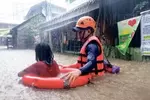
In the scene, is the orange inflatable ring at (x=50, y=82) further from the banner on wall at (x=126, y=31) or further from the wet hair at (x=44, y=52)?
the banner on wall at (x=126, y=31)

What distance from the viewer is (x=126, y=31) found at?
9648 mm

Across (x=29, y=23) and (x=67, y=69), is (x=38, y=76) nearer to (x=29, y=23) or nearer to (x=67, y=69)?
(x=67, y=69)

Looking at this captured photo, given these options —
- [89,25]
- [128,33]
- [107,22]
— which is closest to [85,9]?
[107,22]

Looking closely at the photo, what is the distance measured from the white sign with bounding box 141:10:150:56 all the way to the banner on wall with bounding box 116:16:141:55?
0.30 metres

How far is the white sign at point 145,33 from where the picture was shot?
8375mm

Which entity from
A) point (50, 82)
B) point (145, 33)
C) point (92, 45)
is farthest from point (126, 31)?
point (50, 82)

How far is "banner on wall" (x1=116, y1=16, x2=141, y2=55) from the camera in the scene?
9.09 m

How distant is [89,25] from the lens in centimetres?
491

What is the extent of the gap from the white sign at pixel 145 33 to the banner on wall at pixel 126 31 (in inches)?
11.8

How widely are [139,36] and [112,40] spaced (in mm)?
1903

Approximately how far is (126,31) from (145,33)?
3.91 feet

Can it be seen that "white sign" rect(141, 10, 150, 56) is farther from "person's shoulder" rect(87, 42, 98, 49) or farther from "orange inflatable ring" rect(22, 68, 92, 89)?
"orange inflatable ring" rect(22, 68, 92, 89)

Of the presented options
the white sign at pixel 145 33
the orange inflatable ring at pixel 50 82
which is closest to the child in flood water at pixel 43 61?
the orange inflatable ring at pixel 50 82

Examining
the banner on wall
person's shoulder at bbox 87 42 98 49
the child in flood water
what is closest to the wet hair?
the child in flood water
